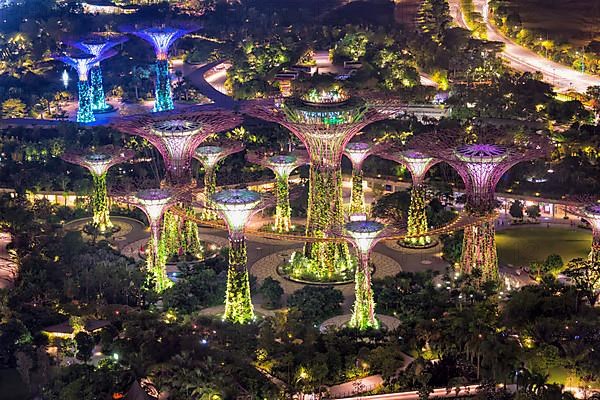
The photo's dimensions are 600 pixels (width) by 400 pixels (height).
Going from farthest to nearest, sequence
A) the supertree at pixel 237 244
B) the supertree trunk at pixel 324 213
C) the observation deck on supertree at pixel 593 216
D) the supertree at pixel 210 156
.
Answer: the supertree at pixel 210 156 < the supertree trunk at pixel 324 213 < the observation deck on supertree at pixel 593 216 < the supertree at pixel 237 244

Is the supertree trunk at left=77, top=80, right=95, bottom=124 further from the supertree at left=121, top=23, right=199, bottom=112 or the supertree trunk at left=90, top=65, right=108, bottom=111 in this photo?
the supertree at left=121, top=23, right=199, bottom=112

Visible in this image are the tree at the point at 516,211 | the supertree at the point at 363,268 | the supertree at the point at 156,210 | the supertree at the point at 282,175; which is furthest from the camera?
the tree at the point at 516,211

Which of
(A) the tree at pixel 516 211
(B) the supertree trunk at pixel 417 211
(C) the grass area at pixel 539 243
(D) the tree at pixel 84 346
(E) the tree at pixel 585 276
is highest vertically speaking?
(B) the supertree trunk at pixel 417 211

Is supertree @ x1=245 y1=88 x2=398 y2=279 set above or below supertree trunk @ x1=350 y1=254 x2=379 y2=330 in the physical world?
above

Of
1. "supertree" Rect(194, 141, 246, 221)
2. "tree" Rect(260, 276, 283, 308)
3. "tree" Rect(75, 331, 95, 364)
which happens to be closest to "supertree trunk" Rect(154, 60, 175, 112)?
"supertree" Rect(194, 141, 246, 221)

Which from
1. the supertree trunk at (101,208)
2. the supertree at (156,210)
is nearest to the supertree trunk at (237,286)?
the supertree at (156,210)

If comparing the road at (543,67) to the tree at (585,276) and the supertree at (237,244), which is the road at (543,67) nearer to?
the tree at (585,276)

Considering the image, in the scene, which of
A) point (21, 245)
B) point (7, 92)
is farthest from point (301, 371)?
point (7, 92)
